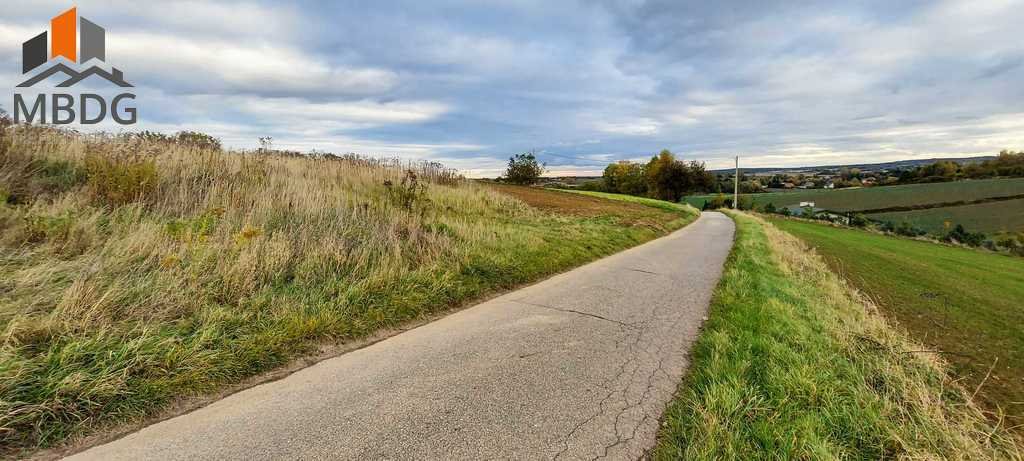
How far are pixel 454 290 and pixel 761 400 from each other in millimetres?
4080

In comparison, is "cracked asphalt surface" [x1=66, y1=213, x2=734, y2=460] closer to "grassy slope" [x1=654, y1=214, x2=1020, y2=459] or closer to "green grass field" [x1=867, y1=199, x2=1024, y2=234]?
"grassy slope" [x1=654, y1=214, x2=1020, y2=459]

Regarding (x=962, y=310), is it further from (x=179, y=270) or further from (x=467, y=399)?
(x=179, y=270)

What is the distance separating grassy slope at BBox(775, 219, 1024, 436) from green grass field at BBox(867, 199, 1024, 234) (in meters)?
35.5

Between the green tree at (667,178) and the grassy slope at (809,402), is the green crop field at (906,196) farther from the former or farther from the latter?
the grassy slope at (809,402)

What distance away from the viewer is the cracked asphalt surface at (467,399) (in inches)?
99.9

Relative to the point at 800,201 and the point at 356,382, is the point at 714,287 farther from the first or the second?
the point at 800,201

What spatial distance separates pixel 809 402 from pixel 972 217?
243 ft

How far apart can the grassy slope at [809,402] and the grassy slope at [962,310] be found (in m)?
0.96

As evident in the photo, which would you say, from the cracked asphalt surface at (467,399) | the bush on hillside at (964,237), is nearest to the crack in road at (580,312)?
the cracked asphalt surface at (467,399)

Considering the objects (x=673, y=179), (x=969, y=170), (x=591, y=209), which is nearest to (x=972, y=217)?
(x=673, y=179)

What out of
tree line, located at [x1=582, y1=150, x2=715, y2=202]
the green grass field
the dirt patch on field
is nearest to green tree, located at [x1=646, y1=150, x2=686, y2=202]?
tree line, located at [x1=582, y1=150, x2=715, y2=202]

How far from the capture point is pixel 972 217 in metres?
50.3

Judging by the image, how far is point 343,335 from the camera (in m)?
4.30

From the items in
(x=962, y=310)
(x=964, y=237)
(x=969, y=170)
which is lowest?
(x=962, y=310)
